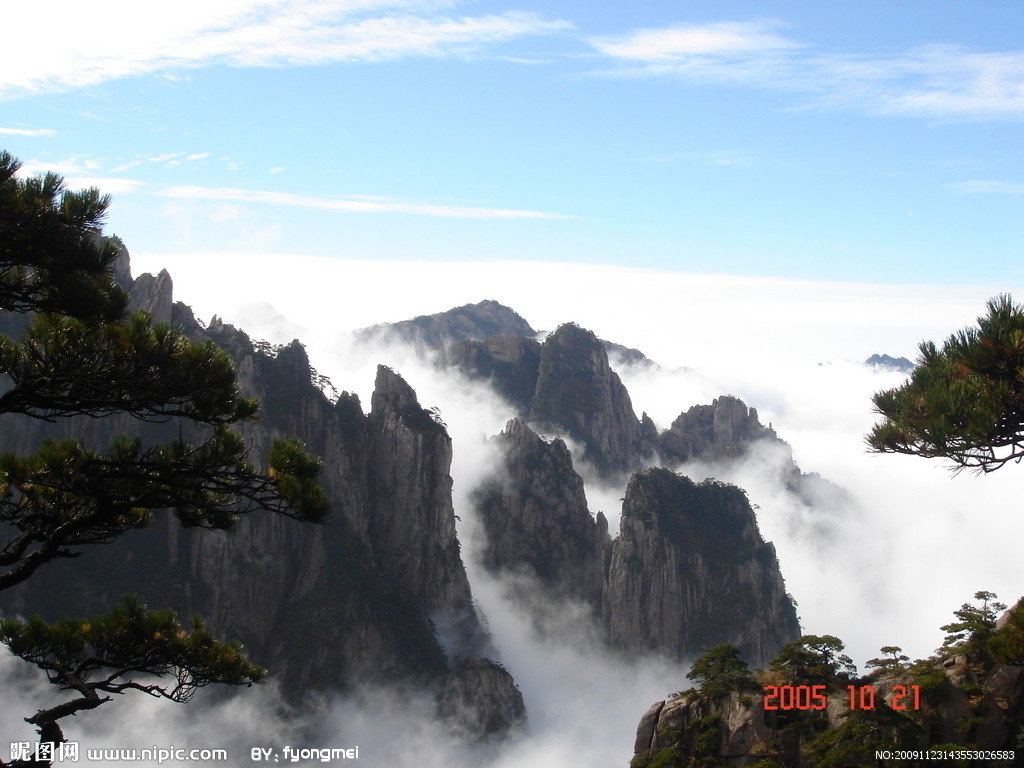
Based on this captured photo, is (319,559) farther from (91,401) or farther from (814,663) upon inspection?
(91,401)

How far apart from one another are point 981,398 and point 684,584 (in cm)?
9335

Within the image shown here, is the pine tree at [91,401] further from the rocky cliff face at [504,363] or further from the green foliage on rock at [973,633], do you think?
the rocky cliff face at [504,363]

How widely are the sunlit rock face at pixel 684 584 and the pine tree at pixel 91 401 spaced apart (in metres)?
91.2

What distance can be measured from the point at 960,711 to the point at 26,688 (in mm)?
70465

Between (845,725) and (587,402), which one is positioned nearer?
(845,725)

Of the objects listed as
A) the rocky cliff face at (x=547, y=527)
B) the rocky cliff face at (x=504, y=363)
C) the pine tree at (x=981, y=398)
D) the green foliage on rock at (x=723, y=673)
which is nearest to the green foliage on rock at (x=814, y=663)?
the green foliage on rock at (x=723, y=673)

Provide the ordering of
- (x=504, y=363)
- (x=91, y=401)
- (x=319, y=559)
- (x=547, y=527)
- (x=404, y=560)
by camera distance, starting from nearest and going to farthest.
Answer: (x=91, y=401), (x=319, y=559), (x=404, y=560), (x=547, y=527), (x=504, y=363)

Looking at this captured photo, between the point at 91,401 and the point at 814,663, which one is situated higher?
the point at 91,401

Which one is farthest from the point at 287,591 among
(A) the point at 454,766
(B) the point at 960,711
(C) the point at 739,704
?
(B) the point at 960,711

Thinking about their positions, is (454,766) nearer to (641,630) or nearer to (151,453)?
(641,630)

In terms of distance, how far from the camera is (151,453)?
11.9 meters

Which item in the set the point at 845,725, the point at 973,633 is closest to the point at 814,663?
the point at 845,725

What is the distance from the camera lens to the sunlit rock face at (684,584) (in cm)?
9981
